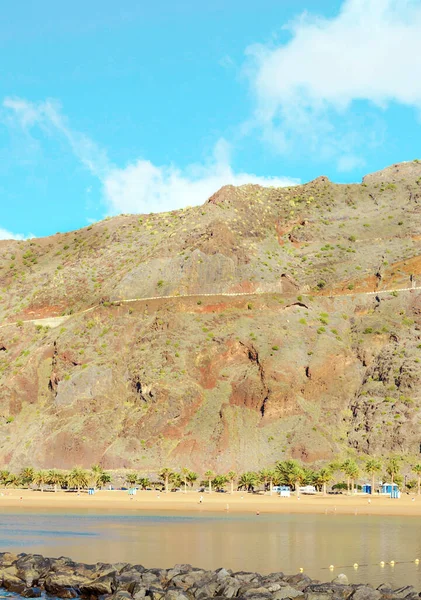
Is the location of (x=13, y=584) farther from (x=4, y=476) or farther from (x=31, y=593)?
(x=4, y=476)

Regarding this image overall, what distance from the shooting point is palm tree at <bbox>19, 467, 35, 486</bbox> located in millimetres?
105625

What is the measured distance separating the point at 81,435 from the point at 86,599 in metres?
80.0

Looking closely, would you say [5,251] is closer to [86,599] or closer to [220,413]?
[220,413]

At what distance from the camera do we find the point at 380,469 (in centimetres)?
9888

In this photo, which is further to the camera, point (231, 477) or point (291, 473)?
point (231, 477)

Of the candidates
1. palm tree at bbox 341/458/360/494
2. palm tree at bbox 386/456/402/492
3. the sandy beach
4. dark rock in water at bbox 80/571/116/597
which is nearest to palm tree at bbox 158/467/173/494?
the sandy beach

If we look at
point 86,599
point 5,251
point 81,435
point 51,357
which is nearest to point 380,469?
point 81,435

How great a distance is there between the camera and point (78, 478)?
328 ft

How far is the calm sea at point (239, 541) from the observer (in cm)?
3912

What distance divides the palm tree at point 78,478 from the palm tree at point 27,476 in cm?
628

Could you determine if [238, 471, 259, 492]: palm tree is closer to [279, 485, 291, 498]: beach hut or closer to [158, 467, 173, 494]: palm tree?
[279, 485, 291, 498]: beach hut

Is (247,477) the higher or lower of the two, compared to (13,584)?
higher

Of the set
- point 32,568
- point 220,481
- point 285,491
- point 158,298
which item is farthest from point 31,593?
point 158,298

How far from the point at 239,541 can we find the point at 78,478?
5404 centimetres
